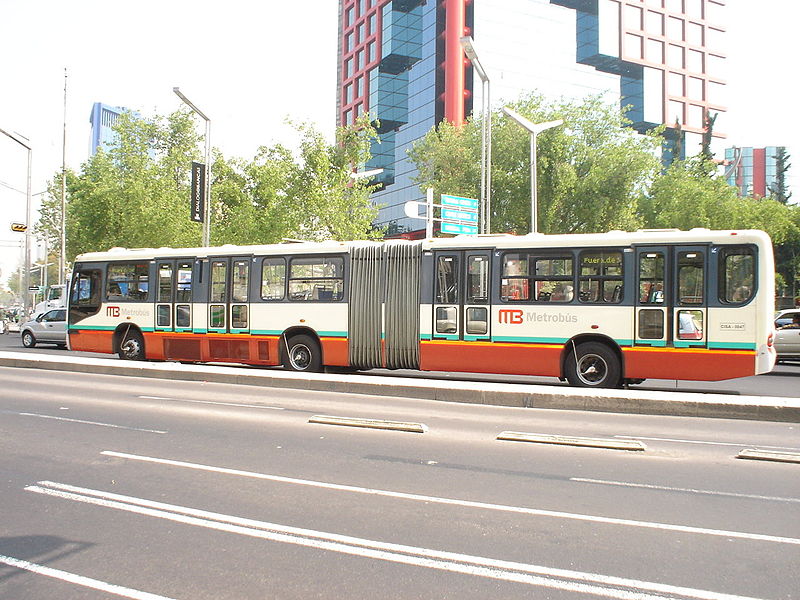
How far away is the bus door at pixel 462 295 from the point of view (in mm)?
14992

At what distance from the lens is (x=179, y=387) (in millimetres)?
14359

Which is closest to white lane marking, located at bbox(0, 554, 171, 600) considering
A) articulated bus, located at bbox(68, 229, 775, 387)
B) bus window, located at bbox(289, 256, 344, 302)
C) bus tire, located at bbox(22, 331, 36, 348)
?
articulated bus, located at bbox(68, 229, 775, 387)

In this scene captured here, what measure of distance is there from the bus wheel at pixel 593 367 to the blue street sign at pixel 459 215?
37.3 feet

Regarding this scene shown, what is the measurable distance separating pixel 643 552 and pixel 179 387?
1152 cm

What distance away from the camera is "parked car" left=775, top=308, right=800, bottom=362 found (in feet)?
70.0

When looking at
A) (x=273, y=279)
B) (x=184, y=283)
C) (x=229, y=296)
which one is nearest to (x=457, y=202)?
(x=273, y=279)

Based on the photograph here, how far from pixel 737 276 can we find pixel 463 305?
5.41 metres

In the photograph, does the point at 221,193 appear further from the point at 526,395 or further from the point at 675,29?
the point at 675,29

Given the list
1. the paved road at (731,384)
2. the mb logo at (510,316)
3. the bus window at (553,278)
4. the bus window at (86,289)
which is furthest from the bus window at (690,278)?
the bus window at (86,289)

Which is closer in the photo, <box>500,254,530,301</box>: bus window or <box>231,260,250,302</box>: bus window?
<box>500,254,530,301</box>: bus window

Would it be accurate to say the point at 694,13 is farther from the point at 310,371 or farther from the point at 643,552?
the point at 643,552

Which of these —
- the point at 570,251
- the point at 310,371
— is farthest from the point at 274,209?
the point at 570,251

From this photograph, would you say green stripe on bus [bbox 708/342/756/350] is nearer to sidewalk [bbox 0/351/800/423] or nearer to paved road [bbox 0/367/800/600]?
sidewalk [bbox 0/351/800/423]

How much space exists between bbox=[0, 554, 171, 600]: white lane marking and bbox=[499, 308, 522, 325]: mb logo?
1132 centimetres
